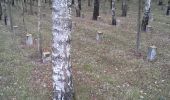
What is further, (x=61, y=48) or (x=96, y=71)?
(x=96, y=71)

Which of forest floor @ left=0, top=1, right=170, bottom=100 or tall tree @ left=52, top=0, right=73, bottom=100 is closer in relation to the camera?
tall tree @ left=52, top=0, right=73, bottom=100

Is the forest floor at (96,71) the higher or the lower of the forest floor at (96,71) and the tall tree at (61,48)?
the lower

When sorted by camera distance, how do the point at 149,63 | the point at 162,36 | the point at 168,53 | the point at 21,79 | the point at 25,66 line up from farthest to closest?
the point at 162,36 < the point at 168,53 < the point at 149,63 < the point at 25,66 < the point at 21,79

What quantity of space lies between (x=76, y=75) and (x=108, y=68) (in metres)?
2.20

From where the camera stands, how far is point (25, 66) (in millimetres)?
14055

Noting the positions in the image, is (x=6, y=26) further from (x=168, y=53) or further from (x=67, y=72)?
(x=67, y=72)

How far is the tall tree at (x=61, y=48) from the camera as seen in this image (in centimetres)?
869

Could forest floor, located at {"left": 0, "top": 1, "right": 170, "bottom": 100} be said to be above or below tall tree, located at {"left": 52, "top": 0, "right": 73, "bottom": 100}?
below

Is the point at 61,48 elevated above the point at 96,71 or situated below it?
above

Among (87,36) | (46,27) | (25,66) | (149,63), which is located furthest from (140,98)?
(46,27)

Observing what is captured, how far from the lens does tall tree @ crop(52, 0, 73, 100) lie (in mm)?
8688

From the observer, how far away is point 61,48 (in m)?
8.92

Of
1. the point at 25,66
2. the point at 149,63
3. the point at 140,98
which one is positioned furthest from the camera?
the point at 149,63

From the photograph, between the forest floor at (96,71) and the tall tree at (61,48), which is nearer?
the tall tree at (61,48)
